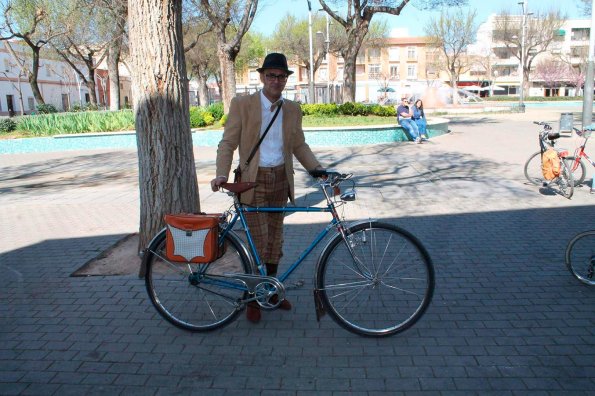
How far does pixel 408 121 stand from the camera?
51.4 feet

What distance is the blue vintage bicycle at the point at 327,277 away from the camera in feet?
11.3

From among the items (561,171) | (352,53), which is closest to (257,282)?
(561,171)

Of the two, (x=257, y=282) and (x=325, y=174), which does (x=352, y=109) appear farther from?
(x=257, y=282)

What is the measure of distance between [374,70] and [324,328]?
7941 cm

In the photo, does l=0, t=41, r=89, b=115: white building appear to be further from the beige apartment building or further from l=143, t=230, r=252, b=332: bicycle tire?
l=143, t=230, r=252, b=332: bicycle tire

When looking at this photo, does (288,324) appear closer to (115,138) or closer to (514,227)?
(514,227)

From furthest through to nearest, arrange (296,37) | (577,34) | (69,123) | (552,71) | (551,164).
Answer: (577,34) < (552,71) < (296,37) < (69,123) < (551,164)

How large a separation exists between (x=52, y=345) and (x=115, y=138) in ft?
49.2

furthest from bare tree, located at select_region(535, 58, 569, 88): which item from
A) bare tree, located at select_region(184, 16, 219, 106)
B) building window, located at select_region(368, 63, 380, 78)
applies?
bare tree, located at select_region(184, 16, 219, 106)

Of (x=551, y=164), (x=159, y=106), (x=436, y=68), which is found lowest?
(x=551, y=164)

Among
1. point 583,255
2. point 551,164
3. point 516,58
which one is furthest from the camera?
point 516,58

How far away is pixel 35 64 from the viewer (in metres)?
24.6

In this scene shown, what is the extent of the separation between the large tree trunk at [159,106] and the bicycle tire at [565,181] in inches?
223

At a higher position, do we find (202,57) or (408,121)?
(202,57)
